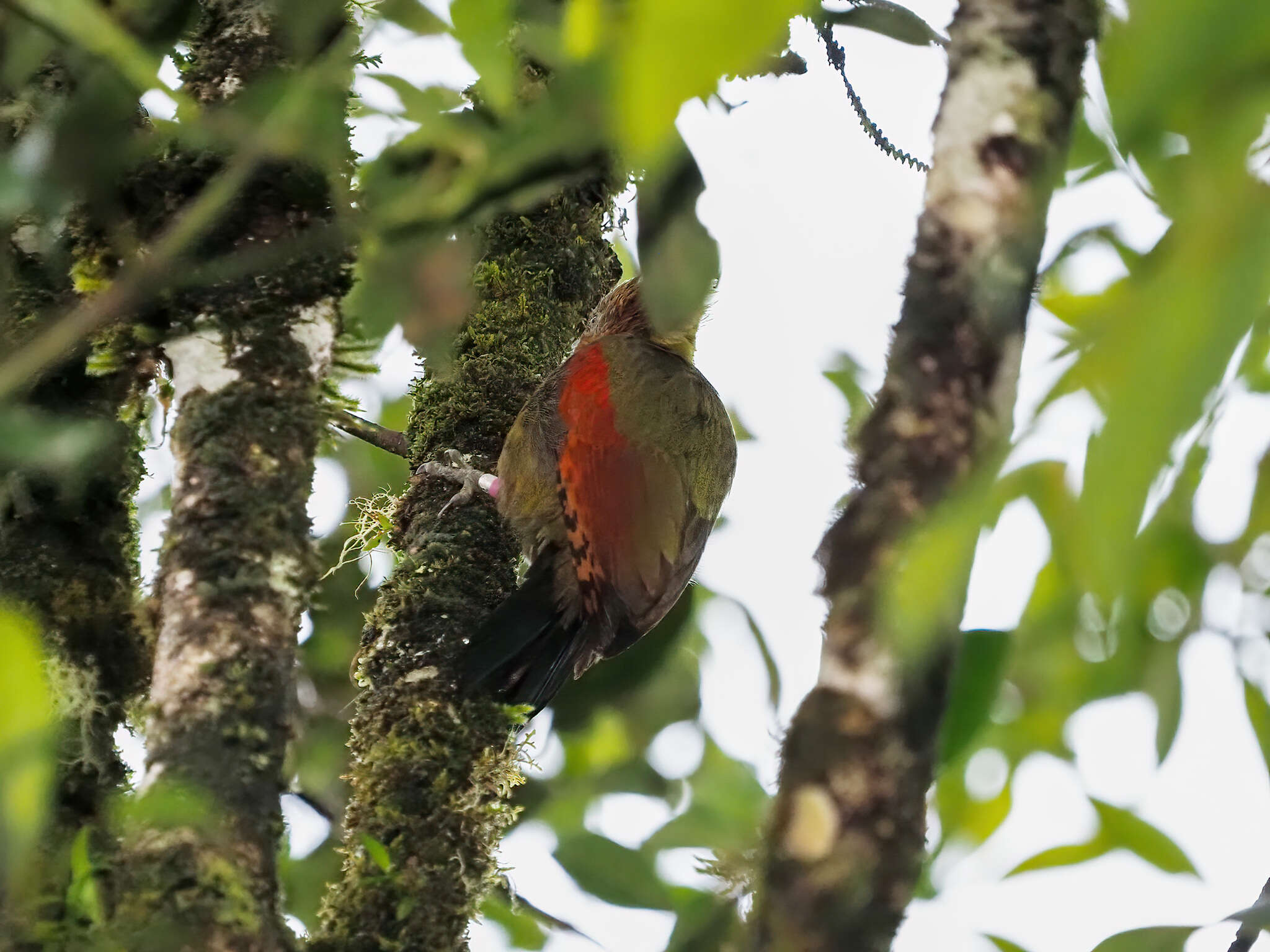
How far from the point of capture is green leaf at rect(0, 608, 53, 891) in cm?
71

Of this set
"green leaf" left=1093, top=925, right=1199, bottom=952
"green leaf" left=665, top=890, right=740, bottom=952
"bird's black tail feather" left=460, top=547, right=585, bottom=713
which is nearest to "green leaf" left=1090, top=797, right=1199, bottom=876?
"green leaf" left=1093, top=925, right=1199, bottom=952

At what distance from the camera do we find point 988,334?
0.92 meters

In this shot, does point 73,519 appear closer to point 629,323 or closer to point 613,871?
point 613,871

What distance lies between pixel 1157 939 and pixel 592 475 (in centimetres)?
234

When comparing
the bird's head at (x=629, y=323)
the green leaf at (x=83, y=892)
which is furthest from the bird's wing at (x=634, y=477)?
the green leaf at (x=83, y=892)

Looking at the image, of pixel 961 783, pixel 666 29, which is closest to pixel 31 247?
pixel 961 783

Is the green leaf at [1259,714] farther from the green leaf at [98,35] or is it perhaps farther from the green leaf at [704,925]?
the green leaf at [98,35]

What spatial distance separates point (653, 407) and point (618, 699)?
911mm

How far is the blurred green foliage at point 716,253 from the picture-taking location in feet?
1.69

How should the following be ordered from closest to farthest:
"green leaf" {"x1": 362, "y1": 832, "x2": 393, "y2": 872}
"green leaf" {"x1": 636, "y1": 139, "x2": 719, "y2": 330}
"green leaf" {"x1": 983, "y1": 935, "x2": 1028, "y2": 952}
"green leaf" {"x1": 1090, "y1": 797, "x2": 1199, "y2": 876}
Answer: "green leaf" {"x1": 636, "y1": 139, "x2": 719, "y2": 330} < "green leaf" {"x1": 1090, "y1": 797, "x2": 1199, "y2": 876} < "green leaf" {"x1": 983, "y1": 935, "x2": 1028, "y2": 952} < "green leaf" {"x1": 362, "y1": 832, "x2": 393, "y2": 872}

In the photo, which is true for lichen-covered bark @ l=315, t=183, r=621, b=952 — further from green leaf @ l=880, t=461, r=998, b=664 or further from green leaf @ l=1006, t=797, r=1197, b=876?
green leaf @ l=880, t=461, r=998, b=664

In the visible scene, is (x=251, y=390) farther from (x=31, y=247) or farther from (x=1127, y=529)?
(x=1127, y=529)

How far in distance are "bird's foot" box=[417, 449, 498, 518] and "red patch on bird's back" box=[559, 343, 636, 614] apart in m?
0.52

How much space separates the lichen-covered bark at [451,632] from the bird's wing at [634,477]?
0.31m
